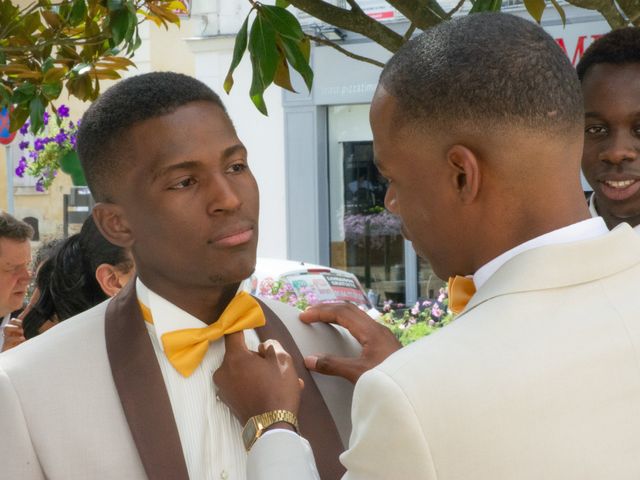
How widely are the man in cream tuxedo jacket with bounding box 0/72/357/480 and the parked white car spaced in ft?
18.4

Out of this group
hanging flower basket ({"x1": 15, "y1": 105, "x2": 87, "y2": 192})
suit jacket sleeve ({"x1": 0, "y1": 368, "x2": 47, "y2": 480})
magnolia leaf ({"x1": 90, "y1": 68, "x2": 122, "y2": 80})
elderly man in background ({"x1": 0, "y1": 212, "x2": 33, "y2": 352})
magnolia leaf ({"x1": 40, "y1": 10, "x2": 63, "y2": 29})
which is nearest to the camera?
suit jacket sleeve ({"x1": 0, "y1": 368, "x2": 47, "y2": 480})

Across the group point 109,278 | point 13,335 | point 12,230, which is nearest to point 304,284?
point 12,230

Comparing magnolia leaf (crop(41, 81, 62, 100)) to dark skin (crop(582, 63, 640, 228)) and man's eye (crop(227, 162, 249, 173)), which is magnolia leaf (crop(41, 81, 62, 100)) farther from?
dark skin (crop(582, 63, 640, 228))

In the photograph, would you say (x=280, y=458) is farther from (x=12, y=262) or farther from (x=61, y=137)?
(x=61, y=137)

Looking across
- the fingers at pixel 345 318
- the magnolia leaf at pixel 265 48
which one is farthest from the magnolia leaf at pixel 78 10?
the fingers at pixel 345 318

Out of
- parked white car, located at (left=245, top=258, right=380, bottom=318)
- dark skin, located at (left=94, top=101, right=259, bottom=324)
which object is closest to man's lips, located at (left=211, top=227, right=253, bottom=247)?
dark skin, located at (left=94, top=101, right=259, bottom=324)

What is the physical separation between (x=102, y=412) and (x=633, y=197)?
1.55 m

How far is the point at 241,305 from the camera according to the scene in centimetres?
233

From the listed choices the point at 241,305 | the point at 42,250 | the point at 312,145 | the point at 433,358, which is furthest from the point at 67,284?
the point at 312,145

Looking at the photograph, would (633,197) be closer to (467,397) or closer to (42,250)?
(467,397)

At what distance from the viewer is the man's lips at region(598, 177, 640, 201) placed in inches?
106

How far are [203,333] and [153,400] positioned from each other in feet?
0.69

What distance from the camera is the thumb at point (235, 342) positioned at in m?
2.29

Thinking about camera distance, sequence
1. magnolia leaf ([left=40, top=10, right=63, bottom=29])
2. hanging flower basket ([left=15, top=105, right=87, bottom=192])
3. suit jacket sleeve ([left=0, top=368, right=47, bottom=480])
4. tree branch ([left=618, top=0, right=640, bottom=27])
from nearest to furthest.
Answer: suit jacket sleeve ([left=0, top=368, right=47, bottom=480]) → tree branch ([left=618, top=0, right=640, bottom=27]) → magnolia leaf ([left=40, top=10, right=63, bottom=29]) → hanging flower basket ([left=15, top=105, right=87, bottom=192])
